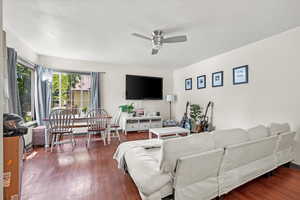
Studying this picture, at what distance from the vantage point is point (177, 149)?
1.31 m

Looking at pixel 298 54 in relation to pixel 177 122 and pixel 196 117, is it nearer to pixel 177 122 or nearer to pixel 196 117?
pixel 196 117

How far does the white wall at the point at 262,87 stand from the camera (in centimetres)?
245

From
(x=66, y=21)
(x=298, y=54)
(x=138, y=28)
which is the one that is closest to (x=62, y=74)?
(x=66, y=21)

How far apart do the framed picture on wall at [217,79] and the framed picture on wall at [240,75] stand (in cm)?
38

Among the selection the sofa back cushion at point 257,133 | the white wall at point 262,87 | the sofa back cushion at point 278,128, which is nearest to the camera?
the sofa back cushion at point 257,133

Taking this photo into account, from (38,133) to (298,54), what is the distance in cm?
561

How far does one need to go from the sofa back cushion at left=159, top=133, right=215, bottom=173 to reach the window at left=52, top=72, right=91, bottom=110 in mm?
3775

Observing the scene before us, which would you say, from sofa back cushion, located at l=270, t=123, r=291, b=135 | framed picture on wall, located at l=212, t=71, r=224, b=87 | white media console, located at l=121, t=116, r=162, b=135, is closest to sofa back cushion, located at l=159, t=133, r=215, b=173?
sofa back cushion, located at l=270, t=123, r=291, b=135

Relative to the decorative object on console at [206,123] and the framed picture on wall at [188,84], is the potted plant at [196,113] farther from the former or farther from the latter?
the framed picture on wall at [188,84]

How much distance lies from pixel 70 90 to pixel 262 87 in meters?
5.25

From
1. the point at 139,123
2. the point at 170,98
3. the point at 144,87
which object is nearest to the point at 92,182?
the point at 139,123

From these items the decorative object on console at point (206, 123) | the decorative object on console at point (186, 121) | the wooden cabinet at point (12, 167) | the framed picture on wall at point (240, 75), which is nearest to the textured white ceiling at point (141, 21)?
the framed picture on wall at point (240, 75)

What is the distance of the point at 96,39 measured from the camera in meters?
2.98

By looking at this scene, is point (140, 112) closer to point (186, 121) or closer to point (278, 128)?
point (186, 121)
